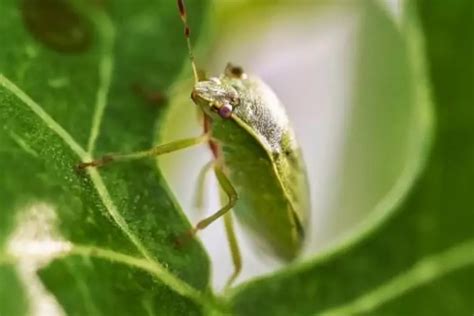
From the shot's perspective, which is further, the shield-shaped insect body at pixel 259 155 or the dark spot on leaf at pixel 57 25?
the shield-shaped insect body at pixel 259 155

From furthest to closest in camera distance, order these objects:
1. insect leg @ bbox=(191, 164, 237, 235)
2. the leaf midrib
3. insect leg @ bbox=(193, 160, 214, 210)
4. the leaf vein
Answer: insect leg @ bbox=(193, 160, 214, 210), insect leg @ bbox=(191, 164, 237, 235), the leaf vein, the leaf midrib

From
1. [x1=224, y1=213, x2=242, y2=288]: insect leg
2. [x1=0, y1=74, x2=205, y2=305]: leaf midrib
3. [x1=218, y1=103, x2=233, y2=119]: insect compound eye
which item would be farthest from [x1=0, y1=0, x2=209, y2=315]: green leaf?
[x1=224, y1=213, x2=242, y2=288]: insect leg

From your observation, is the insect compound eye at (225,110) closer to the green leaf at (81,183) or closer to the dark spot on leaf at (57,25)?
the green leaf at (81,183)

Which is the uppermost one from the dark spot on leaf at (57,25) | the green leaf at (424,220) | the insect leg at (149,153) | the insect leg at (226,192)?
the dark spot on leaf at (57,25)

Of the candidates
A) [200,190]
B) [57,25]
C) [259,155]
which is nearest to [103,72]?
[57,25]

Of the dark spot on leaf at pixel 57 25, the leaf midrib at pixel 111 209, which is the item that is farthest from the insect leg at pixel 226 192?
the dark spot on leaf at pixel 57 25

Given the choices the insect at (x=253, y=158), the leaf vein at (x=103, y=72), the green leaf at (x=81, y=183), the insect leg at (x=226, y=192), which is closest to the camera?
the green leaf at (x=81, y=183)

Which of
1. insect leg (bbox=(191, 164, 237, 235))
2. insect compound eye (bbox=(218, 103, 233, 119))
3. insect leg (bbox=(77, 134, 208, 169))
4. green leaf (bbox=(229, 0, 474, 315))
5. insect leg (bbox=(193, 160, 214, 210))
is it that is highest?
insect compound eye (bbox=(218, 103, 233, 119))

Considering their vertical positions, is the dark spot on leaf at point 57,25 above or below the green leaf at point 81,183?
above

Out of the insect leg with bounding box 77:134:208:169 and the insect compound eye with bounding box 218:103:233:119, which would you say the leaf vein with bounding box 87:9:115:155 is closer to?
the insect leg with bounding box 77:134:208:169
